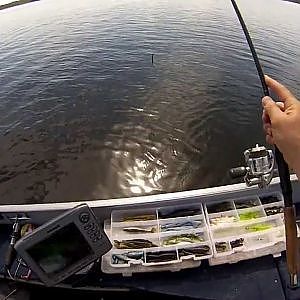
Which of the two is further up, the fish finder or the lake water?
the fish finder

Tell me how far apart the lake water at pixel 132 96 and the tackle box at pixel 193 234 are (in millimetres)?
430

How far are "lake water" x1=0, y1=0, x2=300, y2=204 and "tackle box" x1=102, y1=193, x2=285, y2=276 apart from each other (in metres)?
0.43

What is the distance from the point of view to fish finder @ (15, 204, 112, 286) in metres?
0.86

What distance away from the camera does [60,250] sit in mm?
905

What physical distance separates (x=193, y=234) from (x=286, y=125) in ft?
2.07

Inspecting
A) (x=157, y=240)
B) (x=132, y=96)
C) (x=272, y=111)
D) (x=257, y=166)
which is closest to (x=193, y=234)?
(x=157, y=240)

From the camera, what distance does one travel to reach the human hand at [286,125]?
55cm

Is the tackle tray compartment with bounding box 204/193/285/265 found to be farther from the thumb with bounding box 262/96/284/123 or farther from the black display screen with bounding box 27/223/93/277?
the thumb with bounding box 262/96/284/123

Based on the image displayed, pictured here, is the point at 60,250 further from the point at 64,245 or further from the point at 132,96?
the point at 132,96

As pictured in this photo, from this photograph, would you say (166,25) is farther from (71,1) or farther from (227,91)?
(71,1)

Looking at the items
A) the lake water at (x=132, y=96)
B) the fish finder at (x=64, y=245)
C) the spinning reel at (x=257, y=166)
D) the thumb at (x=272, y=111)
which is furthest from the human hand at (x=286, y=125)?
the lake water at (x=132, y=96)

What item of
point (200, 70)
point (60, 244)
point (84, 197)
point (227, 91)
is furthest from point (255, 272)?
point (200, 70)

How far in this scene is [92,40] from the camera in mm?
3066

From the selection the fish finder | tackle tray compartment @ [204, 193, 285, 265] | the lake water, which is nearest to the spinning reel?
tackle tray compartment @ [204, 193, 285, 265]
